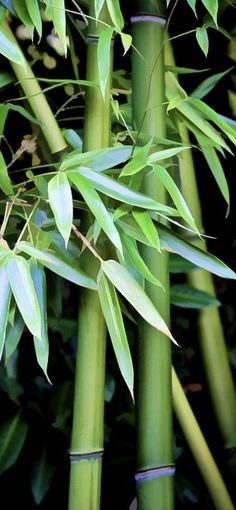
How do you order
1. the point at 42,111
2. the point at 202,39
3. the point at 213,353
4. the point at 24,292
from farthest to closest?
the point at 213,353 → the point at 42,111 → the point at 202,39 → the point at 24,292

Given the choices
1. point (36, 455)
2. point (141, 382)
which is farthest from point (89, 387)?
point (36, 455)

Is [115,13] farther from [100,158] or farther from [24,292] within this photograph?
Result: [24,292]

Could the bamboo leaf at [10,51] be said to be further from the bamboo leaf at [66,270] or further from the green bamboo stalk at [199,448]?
the green bamboo stalk at [199,448]

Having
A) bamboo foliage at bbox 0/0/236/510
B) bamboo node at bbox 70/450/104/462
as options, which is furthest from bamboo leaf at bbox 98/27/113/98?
bamboo node at bbox 70/450/104/462

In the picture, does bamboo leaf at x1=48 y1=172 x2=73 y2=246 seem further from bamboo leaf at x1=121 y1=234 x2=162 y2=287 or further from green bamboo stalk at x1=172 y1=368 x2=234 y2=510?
green bamboo stalk at x1=172 y1=368 x2=234 y2=510

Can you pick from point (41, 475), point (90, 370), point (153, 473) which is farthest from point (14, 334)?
point (41, 475)

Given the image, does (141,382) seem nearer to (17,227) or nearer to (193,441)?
(193,441)
